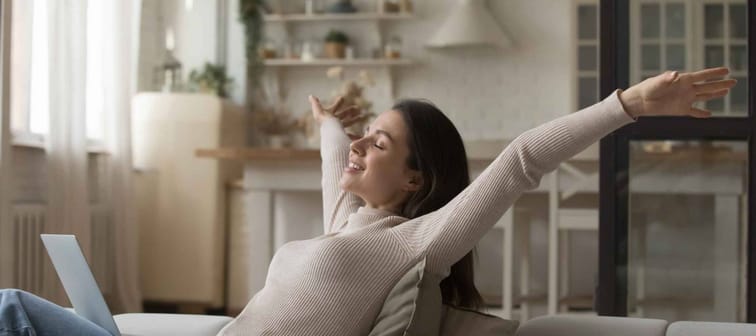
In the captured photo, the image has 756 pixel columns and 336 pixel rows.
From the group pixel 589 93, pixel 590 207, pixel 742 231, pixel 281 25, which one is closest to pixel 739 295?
pixel 742 231

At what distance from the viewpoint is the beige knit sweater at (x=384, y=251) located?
1743mm

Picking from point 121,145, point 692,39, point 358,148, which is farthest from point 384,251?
point 121,145

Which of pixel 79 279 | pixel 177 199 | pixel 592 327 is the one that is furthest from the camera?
pixel 177 199

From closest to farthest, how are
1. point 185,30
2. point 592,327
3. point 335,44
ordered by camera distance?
point 592,327 → point 185,30 → point 335,44

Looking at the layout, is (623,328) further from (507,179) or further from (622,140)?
(622,140)

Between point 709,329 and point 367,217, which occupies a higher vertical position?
point 367,217

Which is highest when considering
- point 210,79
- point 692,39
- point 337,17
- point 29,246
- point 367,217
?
point 337,17

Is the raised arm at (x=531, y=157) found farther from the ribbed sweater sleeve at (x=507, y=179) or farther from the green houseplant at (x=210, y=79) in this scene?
the green houseplant at (x=210, y=79)

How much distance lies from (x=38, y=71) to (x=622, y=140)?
266 centimetres

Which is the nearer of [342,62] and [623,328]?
[623,328]

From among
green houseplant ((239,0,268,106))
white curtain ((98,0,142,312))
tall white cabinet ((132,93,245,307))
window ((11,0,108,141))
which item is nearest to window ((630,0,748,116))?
window ((11,0,108,141))

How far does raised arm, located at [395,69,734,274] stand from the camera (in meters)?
1.65

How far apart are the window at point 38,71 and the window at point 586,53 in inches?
114

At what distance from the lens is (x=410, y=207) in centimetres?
204
